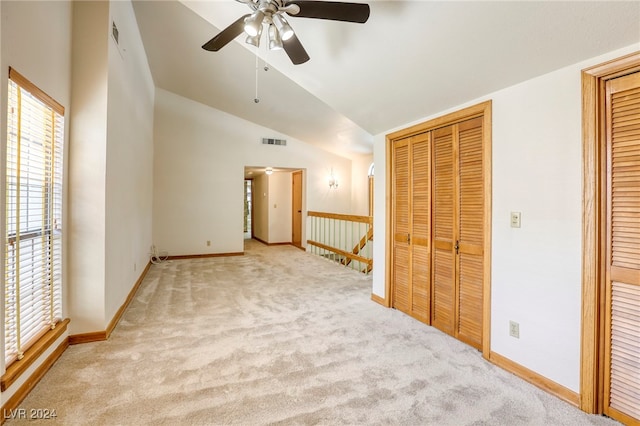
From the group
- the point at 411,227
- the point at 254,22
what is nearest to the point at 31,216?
the point at 254,22

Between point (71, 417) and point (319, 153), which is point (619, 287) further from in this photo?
point (319, 153)

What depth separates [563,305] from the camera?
1.88m

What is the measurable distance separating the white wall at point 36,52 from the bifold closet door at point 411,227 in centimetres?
311

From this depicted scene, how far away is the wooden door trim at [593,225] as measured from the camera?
1.71 metres

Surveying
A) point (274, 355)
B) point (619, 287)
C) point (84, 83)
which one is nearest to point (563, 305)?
point (619, 287)

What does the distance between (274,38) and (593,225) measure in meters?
2.33

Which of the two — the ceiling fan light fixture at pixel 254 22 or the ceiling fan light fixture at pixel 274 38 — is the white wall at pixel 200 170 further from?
the ceiling fan light fixture at pixel 254 22

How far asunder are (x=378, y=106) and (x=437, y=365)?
2.44 meters

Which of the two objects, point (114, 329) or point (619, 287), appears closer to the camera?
point (619, 287)

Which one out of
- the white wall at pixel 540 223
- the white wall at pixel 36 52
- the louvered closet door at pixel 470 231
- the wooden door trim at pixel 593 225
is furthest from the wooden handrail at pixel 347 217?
the white wall at pixel 36 52

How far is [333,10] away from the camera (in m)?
1.80

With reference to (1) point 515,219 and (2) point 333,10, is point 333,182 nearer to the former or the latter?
(1) point 515,219

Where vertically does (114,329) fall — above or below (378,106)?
below

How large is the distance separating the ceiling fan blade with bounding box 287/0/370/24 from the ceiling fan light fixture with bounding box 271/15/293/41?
85 millimetres
